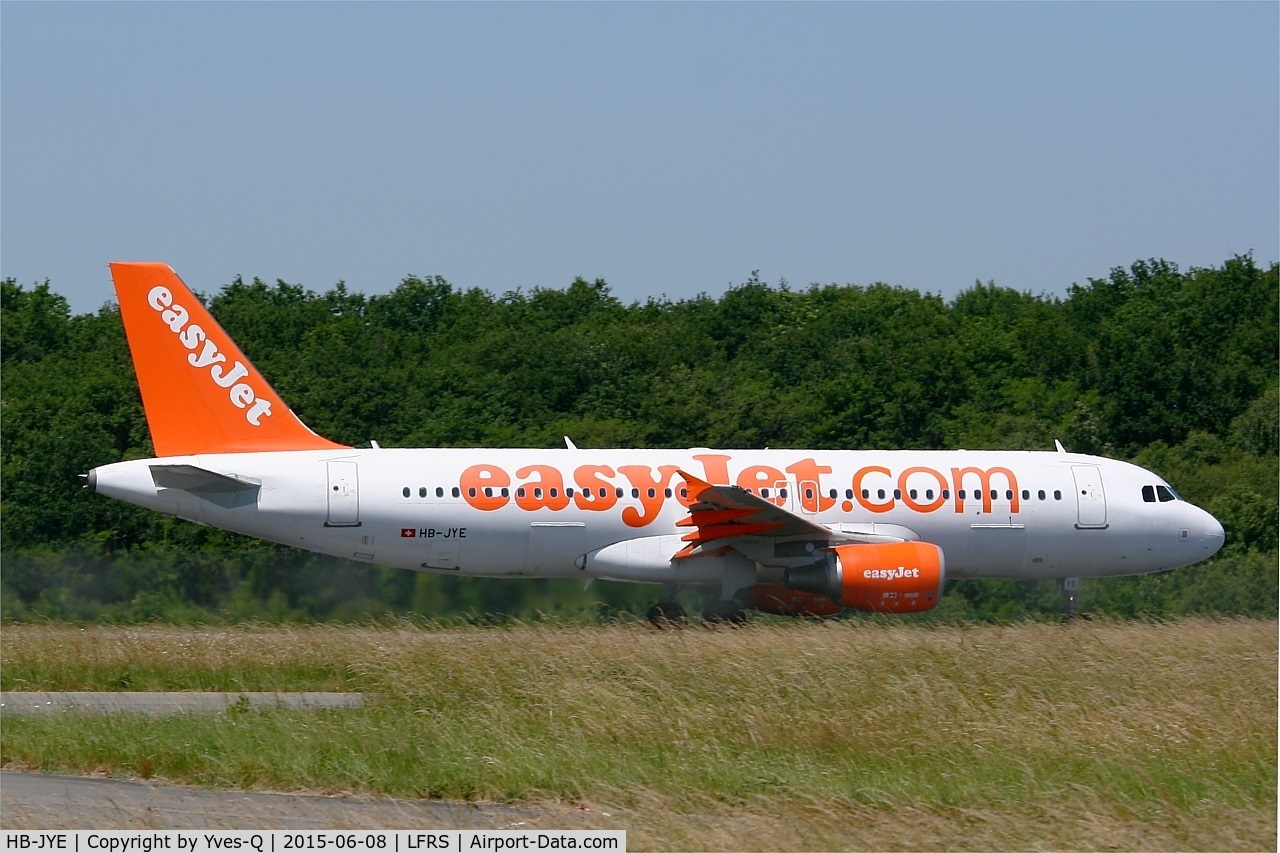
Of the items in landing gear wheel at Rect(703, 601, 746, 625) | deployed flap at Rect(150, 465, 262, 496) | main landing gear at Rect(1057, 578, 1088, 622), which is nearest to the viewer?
deployed flap at Rect(150, 465, 262, 496)

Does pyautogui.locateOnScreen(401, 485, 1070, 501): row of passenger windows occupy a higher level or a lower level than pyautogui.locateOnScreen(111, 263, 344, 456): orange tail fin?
lower

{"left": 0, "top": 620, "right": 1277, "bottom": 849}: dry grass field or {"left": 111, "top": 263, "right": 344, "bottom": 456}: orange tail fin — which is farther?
{"left": 111, "top": 263, "right": 344, "bottom": 456}: orange tail fin

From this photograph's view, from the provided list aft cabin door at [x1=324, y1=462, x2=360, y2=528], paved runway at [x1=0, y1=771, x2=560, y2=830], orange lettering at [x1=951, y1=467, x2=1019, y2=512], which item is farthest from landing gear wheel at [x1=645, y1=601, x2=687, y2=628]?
paved runway at [x1=0, y1=771, x2=560, y2=830]

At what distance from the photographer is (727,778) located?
11.0 metres

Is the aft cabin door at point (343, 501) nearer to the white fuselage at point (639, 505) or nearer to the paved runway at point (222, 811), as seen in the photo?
the white fuselage at point (639, 505)

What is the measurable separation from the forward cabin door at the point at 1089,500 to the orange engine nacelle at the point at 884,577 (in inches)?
131

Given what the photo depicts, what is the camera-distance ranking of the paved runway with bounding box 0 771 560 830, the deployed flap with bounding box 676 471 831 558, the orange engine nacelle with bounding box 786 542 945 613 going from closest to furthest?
the paved runway with bounding box 0 771 560 830
the deployed flap with bounding box 676 471 831 558
the orange engine nacelle with bounding box 786 542 945 613

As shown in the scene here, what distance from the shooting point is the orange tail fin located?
2266 cm

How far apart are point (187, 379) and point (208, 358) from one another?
1.46ft

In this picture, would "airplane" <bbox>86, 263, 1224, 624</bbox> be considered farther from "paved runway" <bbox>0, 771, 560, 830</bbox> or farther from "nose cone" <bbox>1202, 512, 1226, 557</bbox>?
"paved runway" <bbox>0, 771, 560, 830</bbox>

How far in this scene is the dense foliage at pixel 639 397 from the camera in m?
24.8

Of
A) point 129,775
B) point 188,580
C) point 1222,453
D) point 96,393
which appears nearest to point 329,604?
point 188,580

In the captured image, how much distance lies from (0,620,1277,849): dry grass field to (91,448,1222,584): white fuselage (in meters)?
3.06

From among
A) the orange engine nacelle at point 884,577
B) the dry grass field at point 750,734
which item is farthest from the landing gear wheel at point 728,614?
the dry grass field at point 750,734
